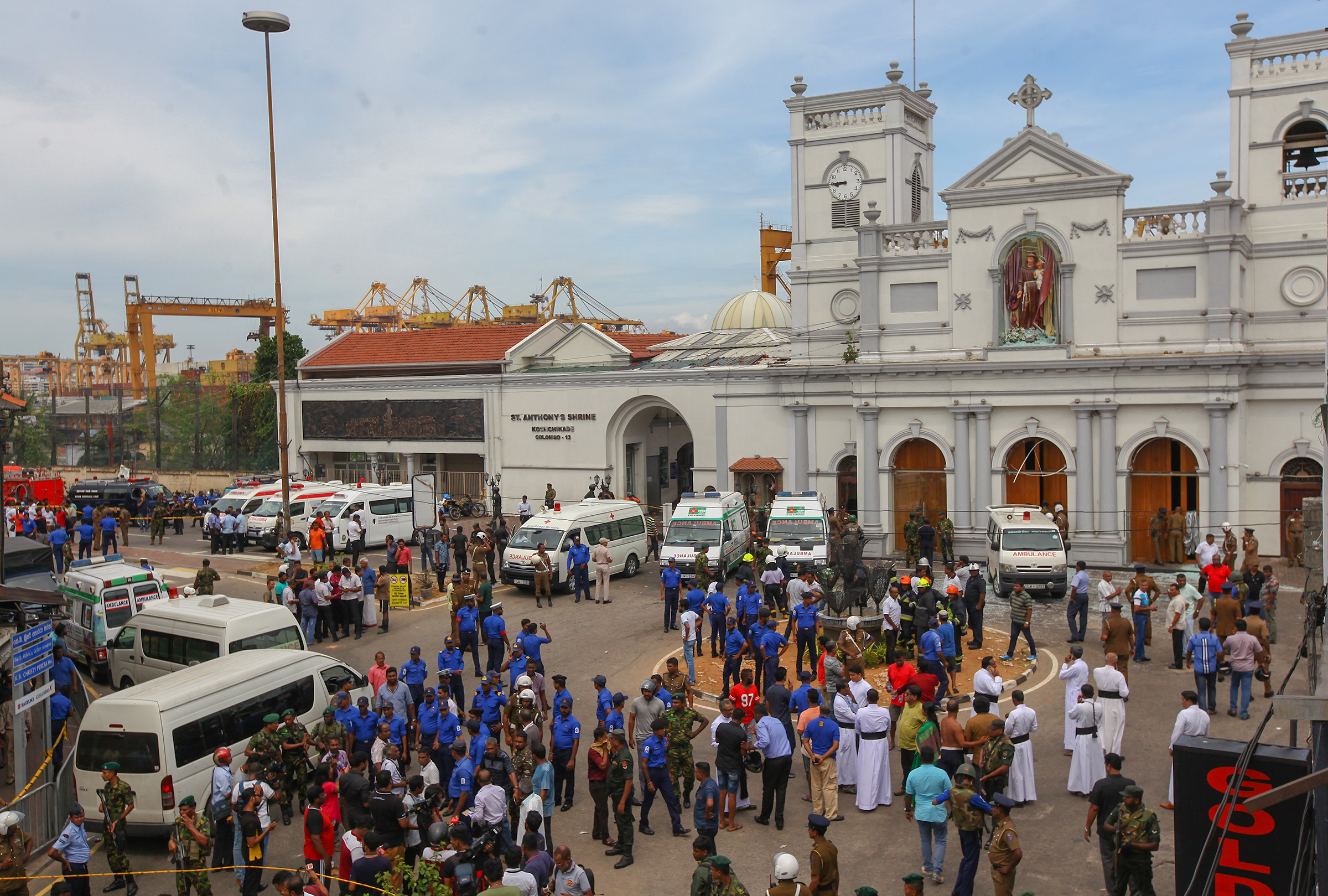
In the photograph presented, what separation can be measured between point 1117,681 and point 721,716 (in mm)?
5108

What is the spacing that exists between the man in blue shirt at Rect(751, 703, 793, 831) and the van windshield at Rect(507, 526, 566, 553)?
14089mm

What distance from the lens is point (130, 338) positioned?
89.9 metres

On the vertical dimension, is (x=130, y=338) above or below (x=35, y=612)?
above

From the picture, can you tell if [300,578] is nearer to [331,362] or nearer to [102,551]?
[102,551]

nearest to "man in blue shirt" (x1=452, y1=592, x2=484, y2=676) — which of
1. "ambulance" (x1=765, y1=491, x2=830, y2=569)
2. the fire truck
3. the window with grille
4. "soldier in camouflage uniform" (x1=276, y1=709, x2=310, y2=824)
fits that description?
"soldier in camouflage uniform" (x1=276, y1=709, x2=310, y2=824)

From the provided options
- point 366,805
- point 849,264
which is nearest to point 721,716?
point 366,805

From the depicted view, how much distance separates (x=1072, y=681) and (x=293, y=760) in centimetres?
1004

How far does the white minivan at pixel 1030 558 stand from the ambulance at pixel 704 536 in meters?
6.70

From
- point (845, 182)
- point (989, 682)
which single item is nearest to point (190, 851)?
point (989, 682)

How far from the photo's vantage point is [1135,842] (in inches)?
351

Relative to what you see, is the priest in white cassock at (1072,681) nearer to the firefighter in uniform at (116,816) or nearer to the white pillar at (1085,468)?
the firefighter in uniform at (116,816)

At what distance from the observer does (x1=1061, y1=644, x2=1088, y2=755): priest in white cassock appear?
12.8 m

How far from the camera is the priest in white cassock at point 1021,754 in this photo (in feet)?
38.8

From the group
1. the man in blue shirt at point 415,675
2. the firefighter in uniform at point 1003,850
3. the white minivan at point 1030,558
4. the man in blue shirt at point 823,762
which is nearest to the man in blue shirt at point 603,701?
the man in blue shirt at point 823,762
